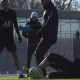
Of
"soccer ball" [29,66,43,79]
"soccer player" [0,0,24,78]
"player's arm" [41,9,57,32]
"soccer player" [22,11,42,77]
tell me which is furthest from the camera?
"soccer player" [22,11,42,77]

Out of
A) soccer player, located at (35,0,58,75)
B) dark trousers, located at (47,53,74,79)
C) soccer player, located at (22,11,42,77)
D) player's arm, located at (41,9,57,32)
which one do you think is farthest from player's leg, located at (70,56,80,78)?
soccer player, located at (22,11,42,77)

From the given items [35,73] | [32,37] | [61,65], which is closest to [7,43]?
[32,37]

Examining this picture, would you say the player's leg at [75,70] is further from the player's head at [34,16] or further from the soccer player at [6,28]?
the player's head at [34,16]

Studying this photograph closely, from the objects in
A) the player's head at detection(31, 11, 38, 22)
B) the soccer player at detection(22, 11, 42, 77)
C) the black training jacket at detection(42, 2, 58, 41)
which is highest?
the black training jacket at detection(42, 2, 58, 41)

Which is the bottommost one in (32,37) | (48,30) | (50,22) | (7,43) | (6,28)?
(32,37)

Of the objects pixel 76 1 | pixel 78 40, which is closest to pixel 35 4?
pixel 76 1

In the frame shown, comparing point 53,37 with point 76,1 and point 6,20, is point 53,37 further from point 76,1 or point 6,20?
point 76,1

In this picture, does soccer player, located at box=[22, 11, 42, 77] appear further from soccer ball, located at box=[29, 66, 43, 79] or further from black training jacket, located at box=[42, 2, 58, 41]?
soccer ball, located at box=[29, 66, 43, 79]

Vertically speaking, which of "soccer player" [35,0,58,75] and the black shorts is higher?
"soccer player" [35,0,58,75]

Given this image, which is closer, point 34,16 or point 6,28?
point 6,28

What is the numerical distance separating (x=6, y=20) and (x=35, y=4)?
34.9 metres

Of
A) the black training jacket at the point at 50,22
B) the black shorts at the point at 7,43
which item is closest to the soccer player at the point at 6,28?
the black shorts at the point at 7,43

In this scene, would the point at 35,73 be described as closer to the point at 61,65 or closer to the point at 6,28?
the point at 61,65

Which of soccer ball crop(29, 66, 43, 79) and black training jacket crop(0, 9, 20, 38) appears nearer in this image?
soccer ball crop(29, 66, 43, 79)
